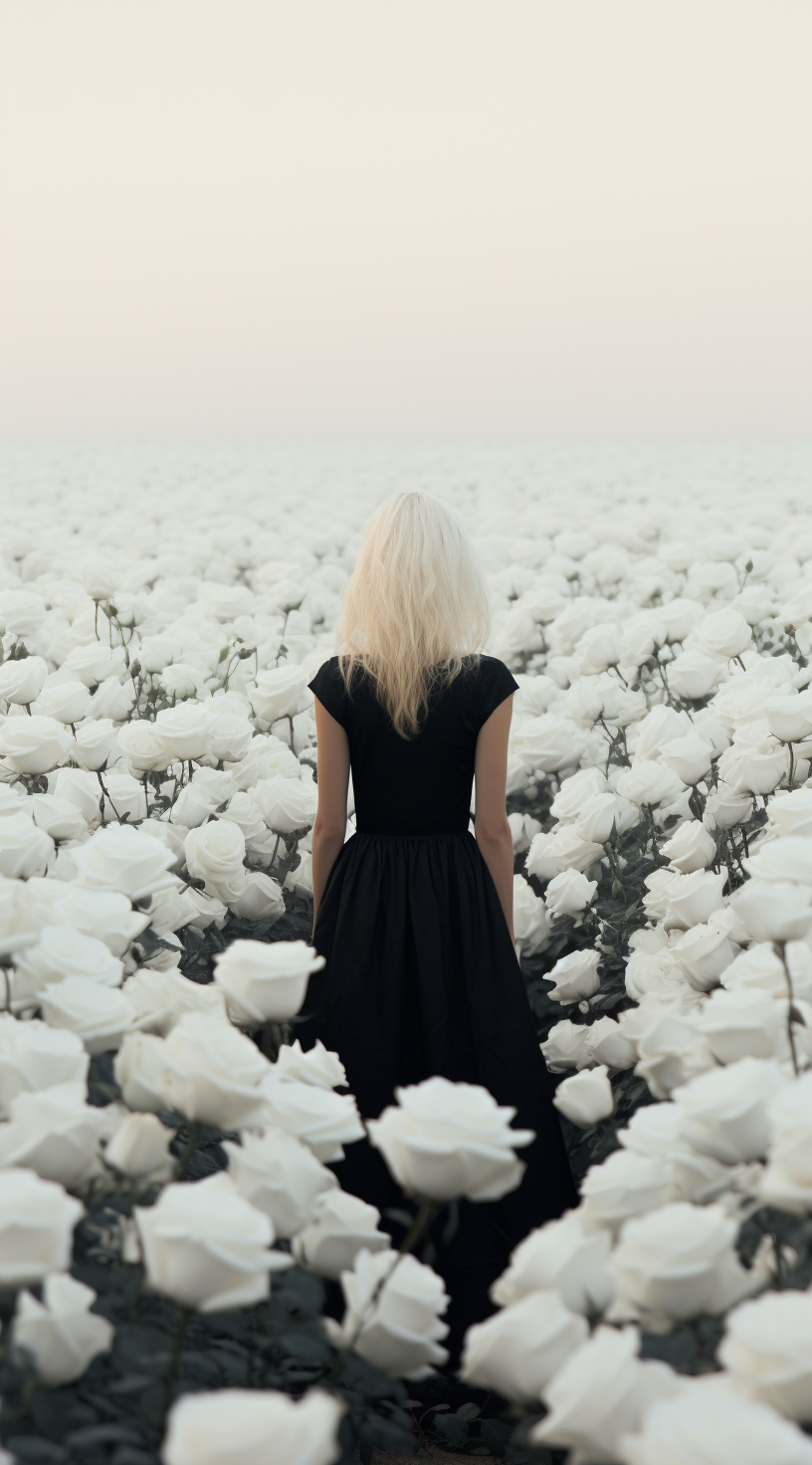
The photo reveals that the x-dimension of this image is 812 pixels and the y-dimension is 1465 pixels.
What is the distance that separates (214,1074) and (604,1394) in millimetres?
518

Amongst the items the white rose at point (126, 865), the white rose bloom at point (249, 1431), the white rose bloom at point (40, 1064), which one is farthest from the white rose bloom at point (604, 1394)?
the white rose at point (126, 865)

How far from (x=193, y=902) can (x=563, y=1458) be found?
56.6 inches

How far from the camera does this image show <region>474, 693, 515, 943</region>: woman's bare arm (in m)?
2.91

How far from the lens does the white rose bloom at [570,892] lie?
312cm

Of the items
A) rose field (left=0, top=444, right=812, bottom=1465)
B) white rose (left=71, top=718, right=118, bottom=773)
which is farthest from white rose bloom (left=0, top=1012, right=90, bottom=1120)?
white rose (left=71, top=718, right=118, bottom=773)

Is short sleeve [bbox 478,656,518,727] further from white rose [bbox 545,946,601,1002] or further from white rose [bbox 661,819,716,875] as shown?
white rose [bbox 545,946,601,1002]

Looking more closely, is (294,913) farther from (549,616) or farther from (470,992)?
(549,616)

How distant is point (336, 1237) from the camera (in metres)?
1.43

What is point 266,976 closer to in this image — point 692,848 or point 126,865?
point 126,865

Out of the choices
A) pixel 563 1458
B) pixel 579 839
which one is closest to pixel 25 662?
pixel 579 839

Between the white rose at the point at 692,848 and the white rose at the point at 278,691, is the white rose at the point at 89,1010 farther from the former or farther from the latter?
the white rose at the point at 278,691

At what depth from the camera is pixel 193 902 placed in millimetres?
2812

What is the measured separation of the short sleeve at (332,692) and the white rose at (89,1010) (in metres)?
1.47

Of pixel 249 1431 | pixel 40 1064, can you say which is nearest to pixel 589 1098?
pixel 40 1064
